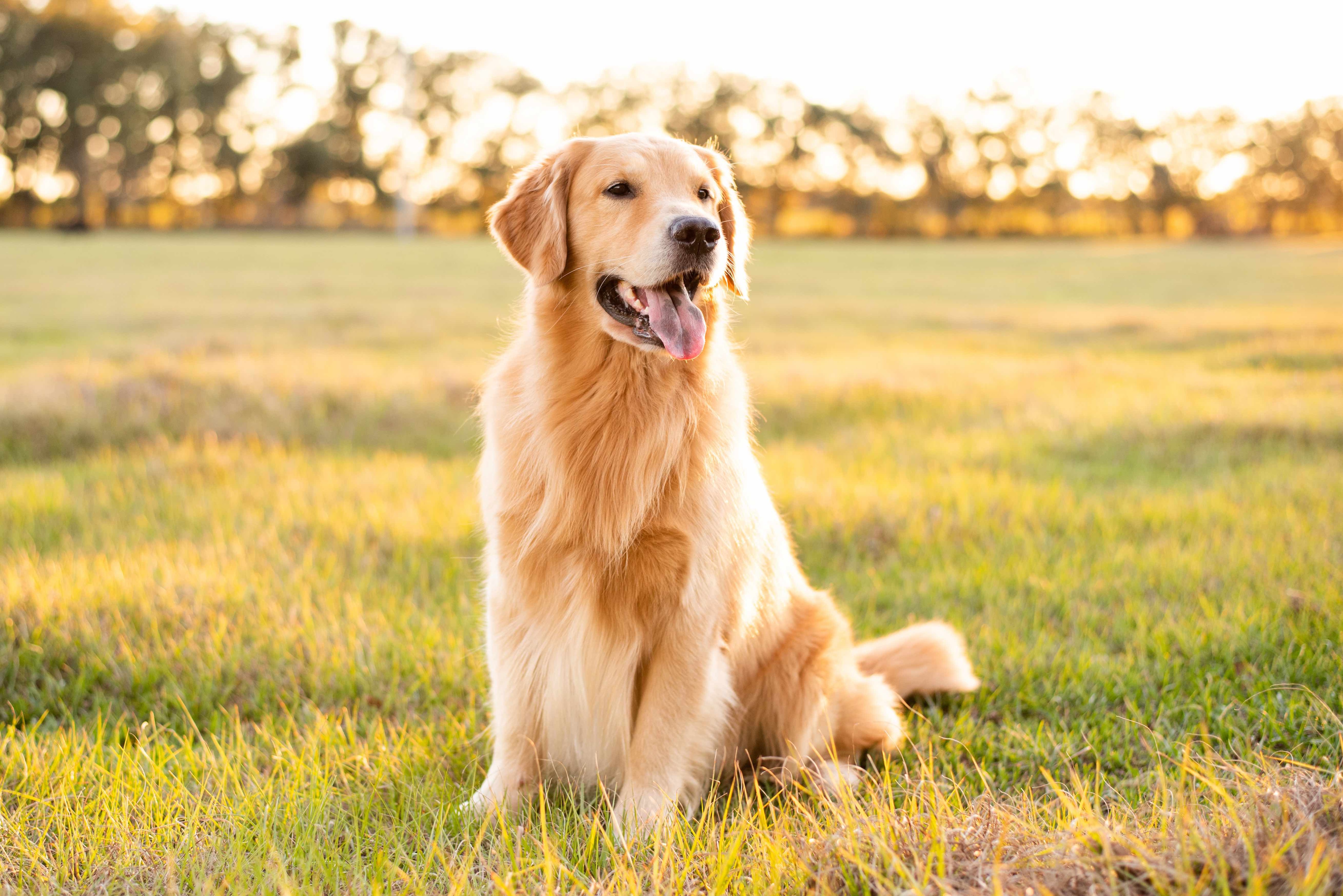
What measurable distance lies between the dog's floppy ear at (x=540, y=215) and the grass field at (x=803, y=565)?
138 centimetres

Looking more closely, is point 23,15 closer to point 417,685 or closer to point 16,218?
point 16,218

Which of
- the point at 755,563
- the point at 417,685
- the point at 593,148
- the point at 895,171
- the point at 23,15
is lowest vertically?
the point at 417,685

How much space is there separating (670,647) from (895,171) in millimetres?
57646

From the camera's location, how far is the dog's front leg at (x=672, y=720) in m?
2.35

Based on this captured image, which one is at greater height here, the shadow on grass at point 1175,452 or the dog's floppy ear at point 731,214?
the dog's floppy ear at point 731,214

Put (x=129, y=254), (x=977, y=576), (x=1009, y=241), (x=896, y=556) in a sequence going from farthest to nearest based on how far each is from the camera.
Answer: (x=1009, y=241) < (x=129, y=254) < (x=896, y=556) < (x=977, y=576)

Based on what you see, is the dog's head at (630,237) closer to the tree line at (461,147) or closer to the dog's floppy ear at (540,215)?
the dog's floppy ear at (540,215)

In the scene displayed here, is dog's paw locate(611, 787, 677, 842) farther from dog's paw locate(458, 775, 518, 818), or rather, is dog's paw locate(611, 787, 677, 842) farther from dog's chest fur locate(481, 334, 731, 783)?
dog's paw locate(458, 775, 518, 818)

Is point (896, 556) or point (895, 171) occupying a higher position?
point (895, 171)

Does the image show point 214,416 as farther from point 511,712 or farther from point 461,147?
point 461,147

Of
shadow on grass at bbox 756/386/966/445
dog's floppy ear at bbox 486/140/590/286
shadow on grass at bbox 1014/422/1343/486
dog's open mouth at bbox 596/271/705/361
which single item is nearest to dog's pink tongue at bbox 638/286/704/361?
dog's open mouth at bbox 596/271/705/361

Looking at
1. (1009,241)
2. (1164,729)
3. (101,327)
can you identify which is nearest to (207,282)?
(101,327)

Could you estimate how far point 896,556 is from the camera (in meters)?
4.17

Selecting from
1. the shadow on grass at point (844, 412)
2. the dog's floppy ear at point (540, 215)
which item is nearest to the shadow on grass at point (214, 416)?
the shadow on grass at point (844, 412)
